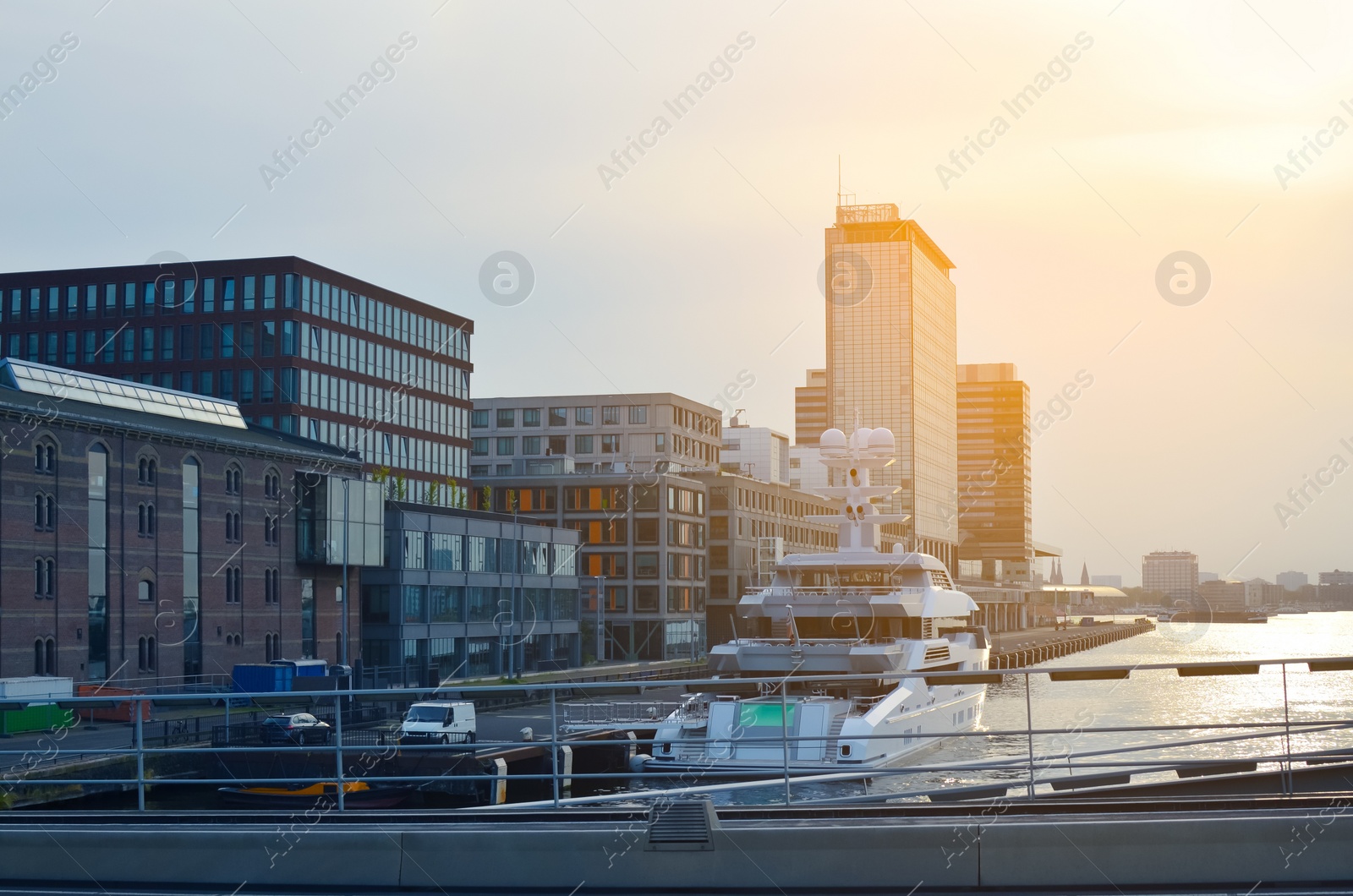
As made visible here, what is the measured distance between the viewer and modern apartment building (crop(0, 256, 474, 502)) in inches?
3585

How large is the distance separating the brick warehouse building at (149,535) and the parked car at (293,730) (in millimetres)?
14838

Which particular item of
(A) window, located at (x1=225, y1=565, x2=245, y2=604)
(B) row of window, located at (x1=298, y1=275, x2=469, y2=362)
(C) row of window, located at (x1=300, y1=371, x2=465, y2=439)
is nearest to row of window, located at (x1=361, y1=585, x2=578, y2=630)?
(A) window, located at (x1=225, y1=565, x2=245, y2=604)

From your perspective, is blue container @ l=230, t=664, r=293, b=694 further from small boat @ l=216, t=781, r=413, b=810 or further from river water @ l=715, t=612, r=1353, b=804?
river water @ l=715, t=612, r=1353, b=804

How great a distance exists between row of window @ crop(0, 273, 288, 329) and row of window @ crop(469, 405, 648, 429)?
45.5 meters

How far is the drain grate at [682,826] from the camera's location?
8555 millimetres

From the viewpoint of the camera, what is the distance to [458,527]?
8319cm

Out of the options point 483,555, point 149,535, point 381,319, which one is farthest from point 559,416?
point 149,535

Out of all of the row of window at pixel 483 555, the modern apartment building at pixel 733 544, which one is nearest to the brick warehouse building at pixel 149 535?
the row of window at pixel 483 555

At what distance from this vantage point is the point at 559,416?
136 metres

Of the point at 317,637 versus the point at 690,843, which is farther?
the point at 317,637

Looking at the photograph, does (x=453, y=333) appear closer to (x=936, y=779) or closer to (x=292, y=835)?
(x=936, y=779)

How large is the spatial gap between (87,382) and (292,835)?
61.5 meters

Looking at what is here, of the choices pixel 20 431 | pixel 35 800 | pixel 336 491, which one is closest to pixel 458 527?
pixel 336 491

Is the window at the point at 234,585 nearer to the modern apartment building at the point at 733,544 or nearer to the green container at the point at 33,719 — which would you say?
the green container at the point at 33,719
